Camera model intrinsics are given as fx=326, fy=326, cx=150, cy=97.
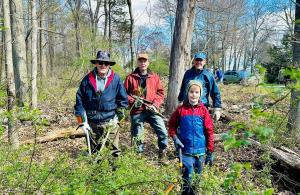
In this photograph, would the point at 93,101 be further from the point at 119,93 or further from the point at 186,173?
the point at 186,173

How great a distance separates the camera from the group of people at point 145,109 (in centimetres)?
394

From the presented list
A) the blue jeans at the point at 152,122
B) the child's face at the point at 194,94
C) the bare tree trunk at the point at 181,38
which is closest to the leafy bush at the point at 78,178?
the child's face at the point at 194,94

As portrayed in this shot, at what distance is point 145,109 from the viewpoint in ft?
18.2

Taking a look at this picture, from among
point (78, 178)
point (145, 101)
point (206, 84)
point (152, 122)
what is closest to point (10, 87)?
point (145, 101)

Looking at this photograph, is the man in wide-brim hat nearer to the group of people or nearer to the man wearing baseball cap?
the group of people

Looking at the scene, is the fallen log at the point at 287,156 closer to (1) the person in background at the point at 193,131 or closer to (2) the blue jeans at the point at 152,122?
(1) the person in background at the point at 193,131

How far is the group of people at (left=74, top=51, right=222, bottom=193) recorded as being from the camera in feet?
12.9

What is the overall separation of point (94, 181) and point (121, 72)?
8.99m

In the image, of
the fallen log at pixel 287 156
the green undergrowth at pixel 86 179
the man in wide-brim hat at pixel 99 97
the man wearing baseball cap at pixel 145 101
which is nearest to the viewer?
the green undergrowth at pixel 86 179

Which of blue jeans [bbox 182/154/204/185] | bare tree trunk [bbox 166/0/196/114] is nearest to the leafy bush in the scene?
blue jeans [bbox 182/154/204/185]

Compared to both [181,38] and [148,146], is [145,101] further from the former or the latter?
[181,38]

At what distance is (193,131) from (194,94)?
45cm

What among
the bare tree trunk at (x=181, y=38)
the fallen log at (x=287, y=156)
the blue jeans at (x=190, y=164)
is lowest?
the fallen log at (x=287, y=156)

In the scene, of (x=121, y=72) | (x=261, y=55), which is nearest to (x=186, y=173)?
(x=121, y=72)
